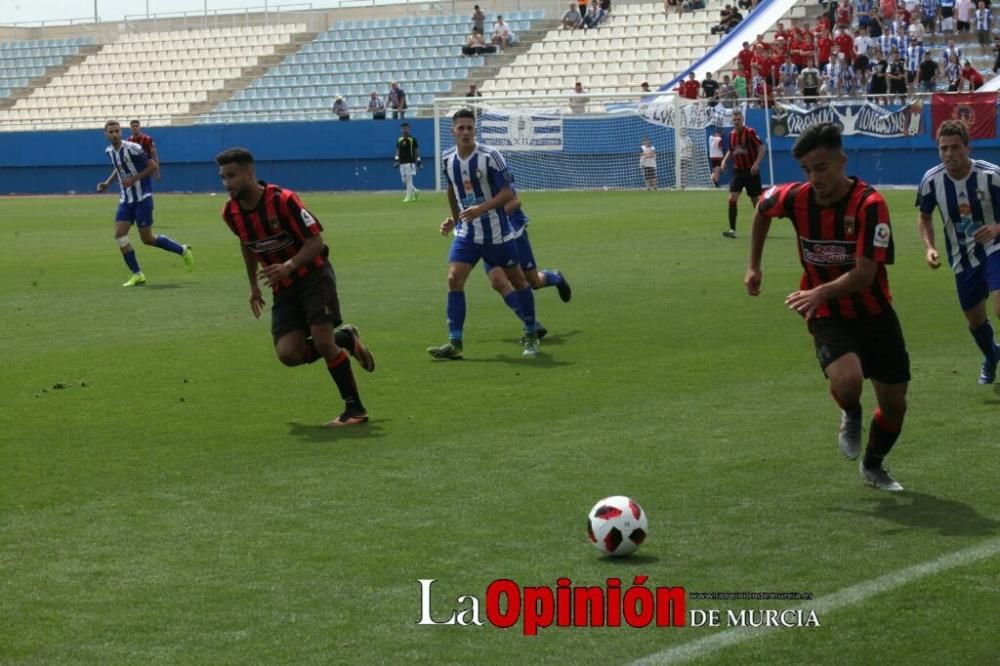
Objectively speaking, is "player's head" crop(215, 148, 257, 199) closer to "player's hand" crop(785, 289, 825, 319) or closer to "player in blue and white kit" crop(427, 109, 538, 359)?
"player in blue and white kit" crop(427, 109, 538, 359)

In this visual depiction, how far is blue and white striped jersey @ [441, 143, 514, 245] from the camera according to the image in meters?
12.8

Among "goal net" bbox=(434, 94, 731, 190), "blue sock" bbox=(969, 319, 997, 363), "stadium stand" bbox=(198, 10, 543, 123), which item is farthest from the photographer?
"stadium stand" bbox=(198, 10, 543, 123)

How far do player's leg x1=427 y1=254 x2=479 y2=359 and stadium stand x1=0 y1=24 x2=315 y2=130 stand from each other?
144 feet

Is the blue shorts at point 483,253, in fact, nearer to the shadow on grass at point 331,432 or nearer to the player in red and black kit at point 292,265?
the player in red and black kit at point 292,265

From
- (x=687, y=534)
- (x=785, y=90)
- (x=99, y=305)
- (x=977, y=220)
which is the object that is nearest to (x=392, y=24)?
(x=785, y=90)

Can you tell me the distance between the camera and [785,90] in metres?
40.5

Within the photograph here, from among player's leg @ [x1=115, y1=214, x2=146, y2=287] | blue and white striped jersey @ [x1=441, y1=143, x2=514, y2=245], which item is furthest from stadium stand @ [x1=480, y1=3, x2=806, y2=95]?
blue and white striped jersey @ [x1=441, y1=143, x2=514, y2=245]

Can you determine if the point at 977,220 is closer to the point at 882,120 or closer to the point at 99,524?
the point at 99,524

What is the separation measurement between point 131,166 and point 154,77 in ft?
131

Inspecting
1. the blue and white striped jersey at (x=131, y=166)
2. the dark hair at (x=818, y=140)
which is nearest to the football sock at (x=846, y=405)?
the dark hair at (x=818, y=140)

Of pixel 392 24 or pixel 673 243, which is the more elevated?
pixel 392 24

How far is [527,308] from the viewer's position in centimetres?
1277

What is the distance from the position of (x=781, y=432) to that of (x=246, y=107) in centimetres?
4739

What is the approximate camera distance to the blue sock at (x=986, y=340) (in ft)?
34.8
